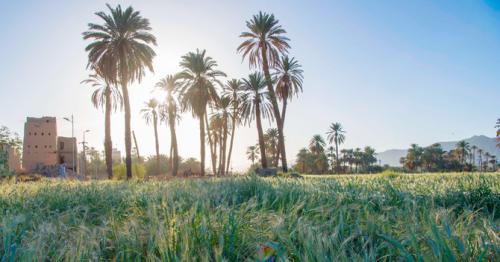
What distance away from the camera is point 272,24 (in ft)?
95.9

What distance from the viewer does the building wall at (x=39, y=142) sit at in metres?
48.2

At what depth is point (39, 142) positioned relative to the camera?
160 ft

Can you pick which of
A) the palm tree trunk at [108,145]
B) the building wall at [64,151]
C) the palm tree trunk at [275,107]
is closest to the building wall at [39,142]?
the building wall at [64,151]

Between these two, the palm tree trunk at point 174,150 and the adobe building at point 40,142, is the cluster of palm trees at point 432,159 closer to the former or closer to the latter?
the palm tree trunk at point 174,150

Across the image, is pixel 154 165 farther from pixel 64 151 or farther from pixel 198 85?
pixel 198 85

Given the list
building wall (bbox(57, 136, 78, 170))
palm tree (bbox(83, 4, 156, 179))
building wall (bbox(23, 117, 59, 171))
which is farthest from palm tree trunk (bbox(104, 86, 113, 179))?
building wall (bbox(57, 136, 78, 170))

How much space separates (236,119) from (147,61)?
15.2 meters

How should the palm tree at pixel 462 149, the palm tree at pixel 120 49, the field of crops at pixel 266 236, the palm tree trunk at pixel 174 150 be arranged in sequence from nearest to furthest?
1. the field of crops at pixel 266 236
2. the palm tree at pixel 120 49
3. the palm tree trunk at pixel 174 150
4. the palm tree at pixel 462 149

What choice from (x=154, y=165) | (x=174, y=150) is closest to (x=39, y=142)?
(x=154, y=165)

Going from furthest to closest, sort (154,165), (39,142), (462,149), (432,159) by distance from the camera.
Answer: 1. (462,149)
2. (432,159)
3. (154,165)
4. (39,142)

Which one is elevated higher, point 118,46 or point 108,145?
point 118,46

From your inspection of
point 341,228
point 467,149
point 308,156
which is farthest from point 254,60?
point 467,149

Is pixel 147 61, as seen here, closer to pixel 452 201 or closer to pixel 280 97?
pixel 280 97

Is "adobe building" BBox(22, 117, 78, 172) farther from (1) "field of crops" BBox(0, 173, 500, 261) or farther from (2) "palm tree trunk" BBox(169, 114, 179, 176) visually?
(1) "field of crops" BBox(0, 173, 500, 261)
